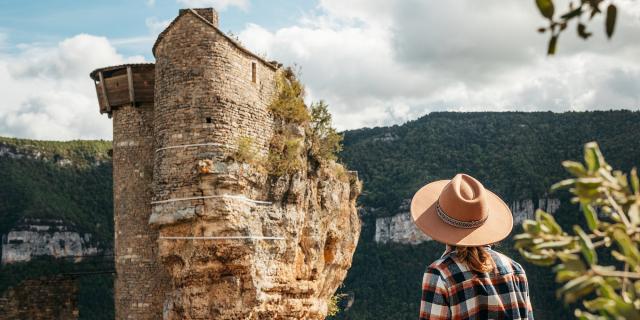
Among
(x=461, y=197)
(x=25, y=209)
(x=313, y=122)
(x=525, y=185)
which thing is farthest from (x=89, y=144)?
(x=461, y=197)

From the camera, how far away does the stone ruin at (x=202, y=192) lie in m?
13.4

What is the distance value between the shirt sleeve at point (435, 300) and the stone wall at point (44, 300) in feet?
57.9

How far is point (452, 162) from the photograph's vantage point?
68.0 metres

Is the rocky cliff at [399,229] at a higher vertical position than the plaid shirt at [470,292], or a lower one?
higher

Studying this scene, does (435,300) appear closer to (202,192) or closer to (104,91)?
(202,192)

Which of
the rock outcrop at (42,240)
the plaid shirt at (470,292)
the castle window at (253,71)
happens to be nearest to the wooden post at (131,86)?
the castle window at (253,71)

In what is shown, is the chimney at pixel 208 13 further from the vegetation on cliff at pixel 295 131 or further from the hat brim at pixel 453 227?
the hat brim at pixel 453 227

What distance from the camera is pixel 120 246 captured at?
14.7 m

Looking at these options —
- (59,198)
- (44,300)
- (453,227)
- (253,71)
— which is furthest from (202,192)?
(59,198)

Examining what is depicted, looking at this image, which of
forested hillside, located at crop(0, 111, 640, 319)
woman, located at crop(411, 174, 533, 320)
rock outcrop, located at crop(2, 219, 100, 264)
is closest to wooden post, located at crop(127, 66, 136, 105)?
woman, located at crop(411, 174, 533, 320)

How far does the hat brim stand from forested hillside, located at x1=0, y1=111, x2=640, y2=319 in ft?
130

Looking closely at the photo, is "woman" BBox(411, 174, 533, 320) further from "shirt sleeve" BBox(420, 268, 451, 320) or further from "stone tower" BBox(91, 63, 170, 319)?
"stone tower" BBox(91, 63, 170, 319)

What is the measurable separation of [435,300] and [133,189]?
11464 millimetres

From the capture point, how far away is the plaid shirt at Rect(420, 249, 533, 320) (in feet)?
13.5
